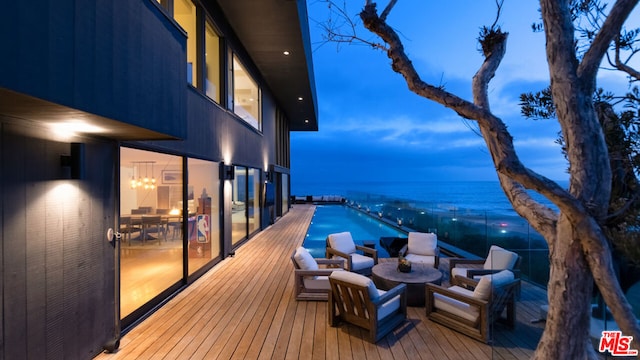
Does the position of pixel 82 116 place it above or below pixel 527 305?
above

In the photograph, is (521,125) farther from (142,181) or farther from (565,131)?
(142,181)

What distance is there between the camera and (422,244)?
575cm

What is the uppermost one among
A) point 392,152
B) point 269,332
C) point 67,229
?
point 392,152

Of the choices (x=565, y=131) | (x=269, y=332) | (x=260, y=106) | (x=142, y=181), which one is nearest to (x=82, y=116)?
(x=142, y=181)

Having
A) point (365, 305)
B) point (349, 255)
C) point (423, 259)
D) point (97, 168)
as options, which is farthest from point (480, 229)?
point (97, 168)

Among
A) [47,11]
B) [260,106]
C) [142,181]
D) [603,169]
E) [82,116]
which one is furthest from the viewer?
[260,106]

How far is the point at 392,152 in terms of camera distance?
9288 cm

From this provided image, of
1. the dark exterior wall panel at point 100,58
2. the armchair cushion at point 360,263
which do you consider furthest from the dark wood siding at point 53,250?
the armchair cushion at point 360,263

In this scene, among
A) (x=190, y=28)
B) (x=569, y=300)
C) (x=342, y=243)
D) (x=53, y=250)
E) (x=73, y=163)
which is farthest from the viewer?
(x=342, y=243)

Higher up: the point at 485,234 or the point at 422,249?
the point at 485,234

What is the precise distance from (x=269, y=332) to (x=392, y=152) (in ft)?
305

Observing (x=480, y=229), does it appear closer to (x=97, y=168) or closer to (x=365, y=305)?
(x=365, y=305)

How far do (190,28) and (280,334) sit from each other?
5.45m

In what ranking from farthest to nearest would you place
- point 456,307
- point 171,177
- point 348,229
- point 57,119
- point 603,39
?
point 348,229 → point 171,177 → point 456,307 → point 57,119 → point 603,39
